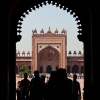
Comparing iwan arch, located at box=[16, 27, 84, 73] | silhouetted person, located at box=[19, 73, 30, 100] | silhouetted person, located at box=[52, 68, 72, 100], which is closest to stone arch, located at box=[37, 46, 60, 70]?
iwan arch, located at box=[16, 27, 84, 73]

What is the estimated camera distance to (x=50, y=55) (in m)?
42.4

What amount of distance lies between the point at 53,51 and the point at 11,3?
3596 cm

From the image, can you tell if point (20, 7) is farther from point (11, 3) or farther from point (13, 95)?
point (13, 95)

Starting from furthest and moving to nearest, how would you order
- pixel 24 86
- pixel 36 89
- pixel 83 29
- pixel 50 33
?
pixel 50 33 → pixel 83 29 → pixel 24 86 → pixel 36 89

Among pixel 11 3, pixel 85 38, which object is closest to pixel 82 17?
pixel 85 38

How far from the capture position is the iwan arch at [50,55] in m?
40.3

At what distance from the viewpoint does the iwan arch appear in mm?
40281

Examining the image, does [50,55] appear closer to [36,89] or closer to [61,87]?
[36,89]

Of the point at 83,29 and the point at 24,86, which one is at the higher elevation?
the point at 83,29

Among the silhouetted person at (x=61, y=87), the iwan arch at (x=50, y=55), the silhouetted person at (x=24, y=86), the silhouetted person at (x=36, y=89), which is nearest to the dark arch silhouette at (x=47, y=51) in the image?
the iwan arch at (x=50, y=55)

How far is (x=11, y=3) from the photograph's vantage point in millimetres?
6020

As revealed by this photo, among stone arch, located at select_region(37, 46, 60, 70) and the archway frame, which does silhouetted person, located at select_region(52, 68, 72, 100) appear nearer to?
the archway frame

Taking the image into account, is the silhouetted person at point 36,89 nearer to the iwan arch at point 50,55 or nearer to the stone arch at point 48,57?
the iwan arch at point 50,55

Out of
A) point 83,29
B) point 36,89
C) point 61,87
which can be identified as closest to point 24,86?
point 36,89
